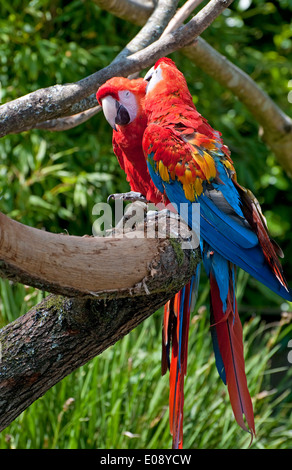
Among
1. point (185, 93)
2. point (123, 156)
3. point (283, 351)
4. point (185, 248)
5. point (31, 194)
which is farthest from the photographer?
point (283, 351)

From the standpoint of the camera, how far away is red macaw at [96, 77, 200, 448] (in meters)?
1.22

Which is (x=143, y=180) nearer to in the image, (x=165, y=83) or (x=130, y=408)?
(x=165, y=83)

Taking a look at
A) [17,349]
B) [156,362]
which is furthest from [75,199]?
[17,349]

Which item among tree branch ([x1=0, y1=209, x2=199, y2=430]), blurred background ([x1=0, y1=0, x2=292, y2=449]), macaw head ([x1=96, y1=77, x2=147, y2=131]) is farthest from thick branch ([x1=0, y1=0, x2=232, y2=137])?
blurred background ([x1=0, y1=0, x2=292, y2=449])

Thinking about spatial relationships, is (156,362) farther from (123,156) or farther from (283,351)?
(283,351)

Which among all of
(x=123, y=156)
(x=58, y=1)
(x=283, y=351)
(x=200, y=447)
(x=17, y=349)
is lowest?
(x=283, y=351)

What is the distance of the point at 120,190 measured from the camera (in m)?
2.37

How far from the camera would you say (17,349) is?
95cm

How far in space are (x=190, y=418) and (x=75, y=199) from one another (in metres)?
0.90

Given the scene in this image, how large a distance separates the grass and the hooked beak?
0.54 metres

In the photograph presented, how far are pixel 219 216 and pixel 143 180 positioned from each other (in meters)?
0.29

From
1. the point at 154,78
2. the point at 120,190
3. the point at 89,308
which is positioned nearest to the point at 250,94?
the point at 120,190

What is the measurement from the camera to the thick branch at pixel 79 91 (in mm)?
1114

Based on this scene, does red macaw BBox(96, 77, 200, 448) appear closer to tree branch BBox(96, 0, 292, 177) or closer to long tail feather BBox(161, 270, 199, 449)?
long tail feather BBox(161, 270, 199, 449)
